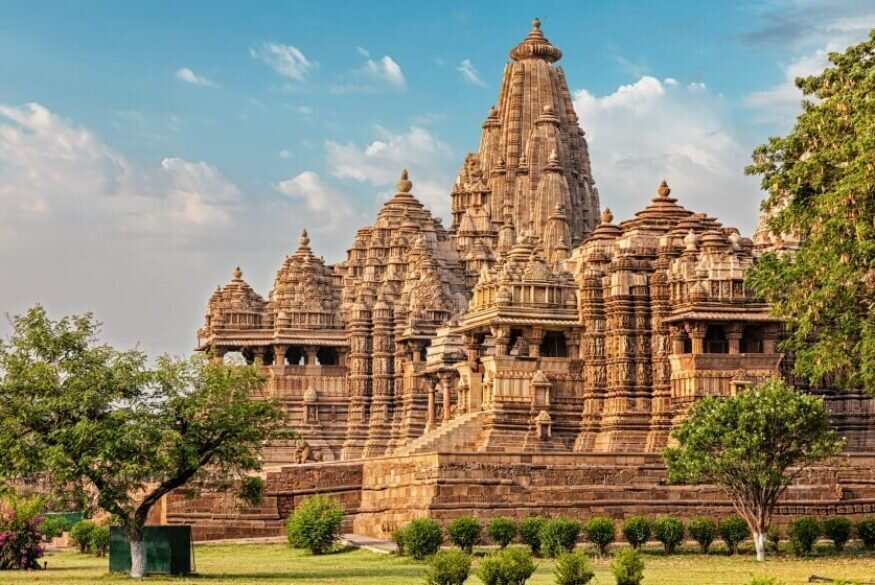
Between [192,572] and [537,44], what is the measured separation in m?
49.5

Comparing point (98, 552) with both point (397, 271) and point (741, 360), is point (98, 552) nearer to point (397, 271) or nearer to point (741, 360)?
point (741, 360)

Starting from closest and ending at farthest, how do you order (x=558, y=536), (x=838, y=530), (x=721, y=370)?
1. (x=558, y=536)
2. (x=838, y=530)
3. (x=721, y=370)

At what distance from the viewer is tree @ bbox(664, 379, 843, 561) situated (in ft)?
144

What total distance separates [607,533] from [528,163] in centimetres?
3964

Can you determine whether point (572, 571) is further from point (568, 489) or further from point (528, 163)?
point (528, 163)

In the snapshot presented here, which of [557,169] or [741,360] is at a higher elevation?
[557,169]

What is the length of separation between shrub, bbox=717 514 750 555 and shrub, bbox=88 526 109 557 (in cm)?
1475

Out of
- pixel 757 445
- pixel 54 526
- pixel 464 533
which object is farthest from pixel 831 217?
pixel 54 526

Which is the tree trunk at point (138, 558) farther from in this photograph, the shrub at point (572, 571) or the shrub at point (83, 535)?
the shrub at point (83, 535)

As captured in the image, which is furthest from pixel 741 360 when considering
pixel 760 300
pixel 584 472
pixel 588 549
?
pixel 588 549

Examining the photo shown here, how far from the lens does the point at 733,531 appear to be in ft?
149

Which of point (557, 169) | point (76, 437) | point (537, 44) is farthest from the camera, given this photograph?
point (537, 44)

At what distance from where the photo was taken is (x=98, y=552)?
1940 inches

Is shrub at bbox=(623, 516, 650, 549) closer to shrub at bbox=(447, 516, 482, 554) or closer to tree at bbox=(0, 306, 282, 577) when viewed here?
shrub at bbox=(447, 516, 482, 554)
